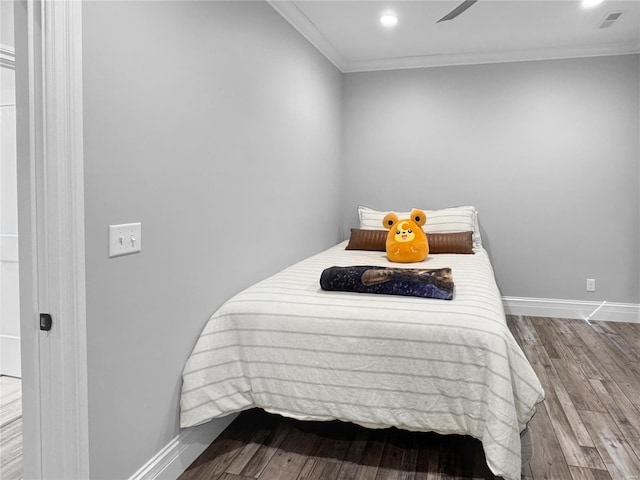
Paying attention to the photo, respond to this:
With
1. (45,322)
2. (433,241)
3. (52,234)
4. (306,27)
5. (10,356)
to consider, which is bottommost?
(10,356)

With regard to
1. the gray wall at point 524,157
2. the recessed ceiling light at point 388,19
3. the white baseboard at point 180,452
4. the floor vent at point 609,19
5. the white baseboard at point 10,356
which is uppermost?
the floor vent at point 609,19

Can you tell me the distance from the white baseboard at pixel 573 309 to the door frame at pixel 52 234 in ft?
13.2

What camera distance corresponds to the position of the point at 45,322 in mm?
1568

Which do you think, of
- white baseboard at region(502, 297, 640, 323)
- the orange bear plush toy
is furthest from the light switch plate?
white baseboard at region(502, 297, 640, 323)

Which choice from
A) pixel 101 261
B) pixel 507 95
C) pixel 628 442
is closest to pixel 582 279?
pixel 507 95

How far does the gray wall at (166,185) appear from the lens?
1713 millimetres

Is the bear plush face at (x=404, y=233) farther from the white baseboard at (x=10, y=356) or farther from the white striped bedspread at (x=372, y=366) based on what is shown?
the white baseboard at (x=10, y=356)

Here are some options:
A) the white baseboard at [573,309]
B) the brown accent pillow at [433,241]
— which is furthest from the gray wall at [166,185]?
the white baseboard at [573,309]

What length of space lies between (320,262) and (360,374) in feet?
4.75

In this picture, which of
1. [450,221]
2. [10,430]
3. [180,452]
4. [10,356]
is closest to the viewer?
[180,452]

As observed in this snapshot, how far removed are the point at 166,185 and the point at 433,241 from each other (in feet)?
8.53

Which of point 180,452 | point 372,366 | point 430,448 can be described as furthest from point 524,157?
point 180,452

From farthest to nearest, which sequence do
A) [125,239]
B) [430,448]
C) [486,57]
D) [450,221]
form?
1. [486,57]
2. [450,221]
3. [430,448]
4. [125,239]

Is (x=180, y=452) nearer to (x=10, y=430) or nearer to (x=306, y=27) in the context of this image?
(x=10, y=430)
